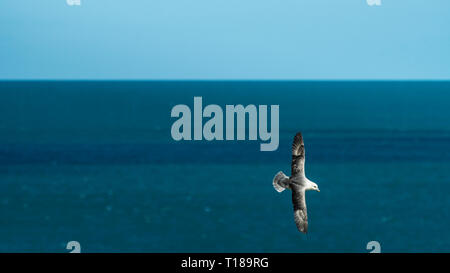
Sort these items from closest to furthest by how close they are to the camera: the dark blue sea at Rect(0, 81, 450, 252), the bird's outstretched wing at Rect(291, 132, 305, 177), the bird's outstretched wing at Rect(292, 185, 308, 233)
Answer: the bird's outstretched wing at Rect(292, 185, 308, 233) → the bird's outstretched wing at Rect(291, 132, 305, 177) → the dark blue sea at Rect(0, 81, 450, 252)

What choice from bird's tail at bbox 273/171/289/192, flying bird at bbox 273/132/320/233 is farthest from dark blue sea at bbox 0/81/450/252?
flying bird at bbox 273/132/320/233

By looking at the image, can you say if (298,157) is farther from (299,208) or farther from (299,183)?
(299,208)

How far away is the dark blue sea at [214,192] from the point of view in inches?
3039

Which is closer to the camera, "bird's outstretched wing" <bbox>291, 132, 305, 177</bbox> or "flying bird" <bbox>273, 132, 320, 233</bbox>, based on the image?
"flying bird" <bbox>273, 132, 320, 233</bbox>

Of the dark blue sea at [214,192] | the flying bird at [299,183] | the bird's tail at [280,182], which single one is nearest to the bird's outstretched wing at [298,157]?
the flying bird at [299,183]

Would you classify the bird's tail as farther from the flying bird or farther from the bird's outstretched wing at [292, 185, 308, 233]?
the bird's outstretched wing at [292, 185, 308, 233]

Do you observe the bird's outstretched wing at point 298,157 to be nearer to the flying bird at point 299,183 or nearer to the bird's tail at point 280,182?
the flying bird at point 299,183

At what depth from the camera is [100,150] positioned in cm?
13975

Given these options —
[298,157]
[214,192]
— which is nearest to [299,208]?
[298,157]

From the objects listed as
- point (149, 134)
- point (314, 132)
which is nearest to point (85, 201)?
point (149, 134)

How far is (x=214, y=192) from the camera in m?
105

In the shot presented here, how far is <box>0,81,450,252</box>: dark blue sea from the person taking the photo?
3039 inches
